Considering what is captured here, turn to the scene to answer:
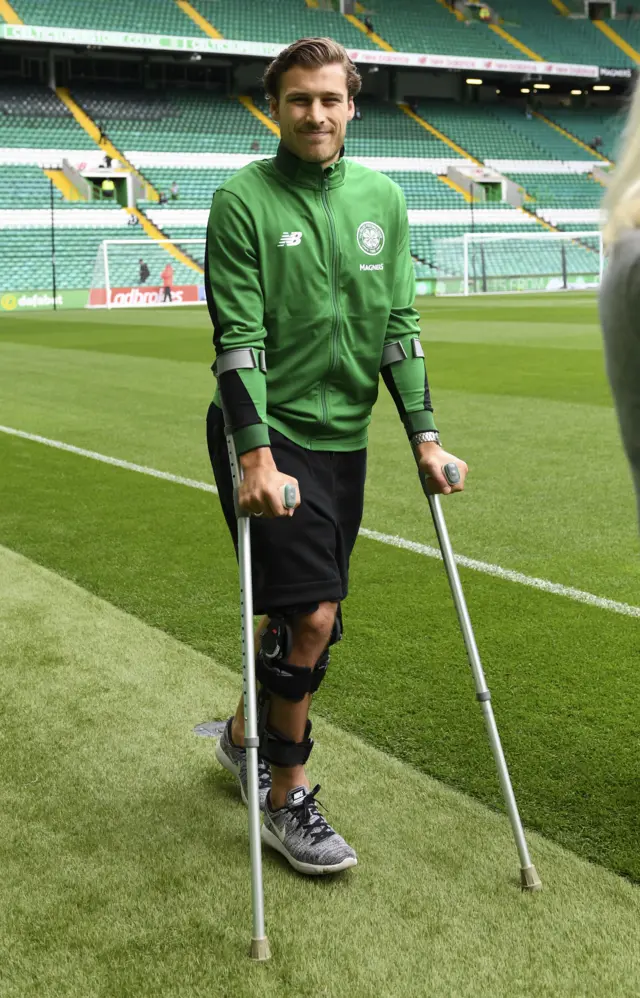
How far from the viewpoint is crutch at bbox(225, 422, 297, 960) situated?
2629 millimetres

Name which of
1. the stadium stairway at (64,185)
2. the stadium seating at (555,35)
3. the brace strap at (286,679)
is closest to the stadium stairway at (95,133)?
the stadium stairway at (64,185)

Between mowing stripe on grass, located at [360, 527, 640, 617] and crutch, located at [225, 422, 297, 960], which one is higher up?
crutch, located at [225, 422, 297, 960]

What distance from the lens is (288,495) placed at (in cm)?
275

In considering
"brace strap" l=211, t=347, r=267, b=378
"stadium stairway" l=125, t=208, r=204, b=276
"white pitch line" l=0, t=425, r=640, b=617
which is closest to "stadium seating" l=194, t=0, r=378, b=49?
"stadium stairway" l=125, t=208, r=204, b=276

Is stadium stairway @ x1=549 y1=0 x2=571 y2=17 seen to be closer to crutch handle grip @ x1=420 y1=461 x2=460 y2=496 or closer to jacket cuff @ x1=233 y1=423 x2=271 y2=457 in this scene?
crutch handle grip @ x1=420 y1=461 x2=460 y2=496

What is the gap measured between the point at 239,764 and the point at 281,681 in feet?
1.81

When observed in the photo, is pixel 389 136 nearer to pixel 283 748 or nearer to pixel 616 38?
pixel 616 38

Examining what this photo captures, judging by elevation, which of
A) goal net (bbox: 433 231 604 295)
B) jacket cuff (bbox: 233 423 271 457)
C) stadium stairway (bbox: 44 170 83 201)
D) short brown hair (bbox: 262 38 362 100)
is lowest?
goal net (bbox: 433 231 604 295)

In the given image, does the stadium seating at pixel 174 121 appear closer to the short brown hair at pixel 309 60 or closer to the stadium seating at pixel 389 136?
the stadium seating at pixel 389 136

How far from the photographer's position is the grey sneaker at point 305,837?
9.81 feet

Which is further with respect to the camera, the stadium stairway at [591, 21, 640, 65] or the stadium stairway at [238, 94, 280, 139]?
the stadium stairway at [591, 21, 640, 65]

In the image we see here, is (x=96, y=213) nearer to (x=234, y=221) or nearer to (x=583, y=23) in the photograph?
(x=583, y=23)

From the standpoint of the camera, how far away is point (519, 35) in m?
57.2

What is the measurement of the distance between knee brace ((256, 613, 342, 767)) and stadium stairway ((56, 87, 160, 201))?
40.5 metres
